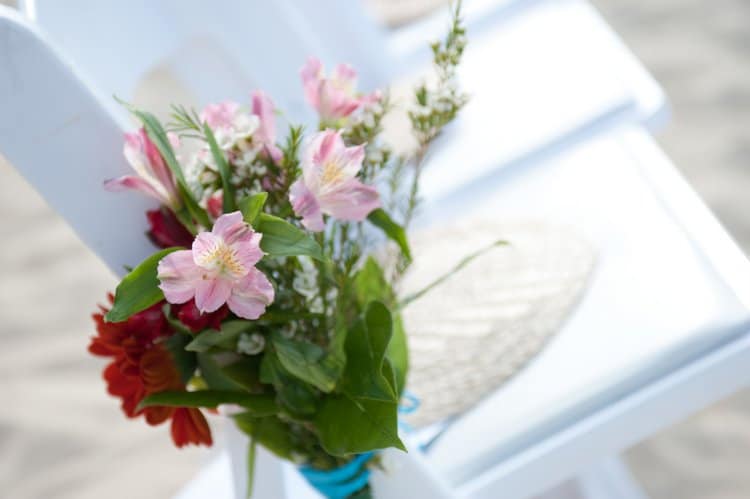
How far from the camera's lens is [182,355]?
34.1 inches

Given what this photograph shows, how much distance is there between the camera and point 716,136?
2.20 metres

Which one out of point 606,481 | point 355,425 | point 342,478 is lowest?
point 606,481

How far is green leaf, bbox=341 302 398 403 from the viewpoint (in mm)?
821

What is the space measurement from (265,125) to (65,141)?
155mm

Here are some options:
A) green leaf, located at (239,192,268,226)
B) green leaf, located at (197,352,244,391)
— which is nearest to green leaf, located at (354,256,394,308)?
green leaf, located at (197,352,244,391)

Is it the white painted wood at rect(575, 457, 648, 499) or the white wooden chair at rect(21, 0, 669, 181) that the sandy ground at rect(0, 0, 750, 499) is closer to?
the white painted wood at rect(575, 457, 648, 499)

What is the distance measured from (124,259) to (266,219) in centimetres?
22

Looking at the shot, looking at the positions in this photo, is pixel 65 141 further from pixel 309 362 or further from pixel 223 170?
pixel 309 362

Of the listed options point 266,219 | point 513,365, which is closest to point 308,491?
point 513,365

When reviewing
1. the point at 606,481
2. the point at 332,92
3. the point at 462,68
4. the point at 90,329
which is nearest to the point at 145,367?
the point at 332,92

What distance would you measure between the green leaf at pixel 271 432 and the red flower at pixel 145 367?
0.05 meters

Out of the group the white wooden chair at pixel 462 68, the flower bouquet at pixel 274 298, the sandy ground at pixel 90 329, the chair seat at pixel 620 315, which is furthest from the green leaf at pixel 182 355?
the sandy ground at pixel 90 329

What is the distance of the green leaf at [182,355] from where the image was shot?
852 millimetres

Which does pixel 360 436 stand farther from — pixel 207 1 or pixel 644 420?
pixel 207 1
